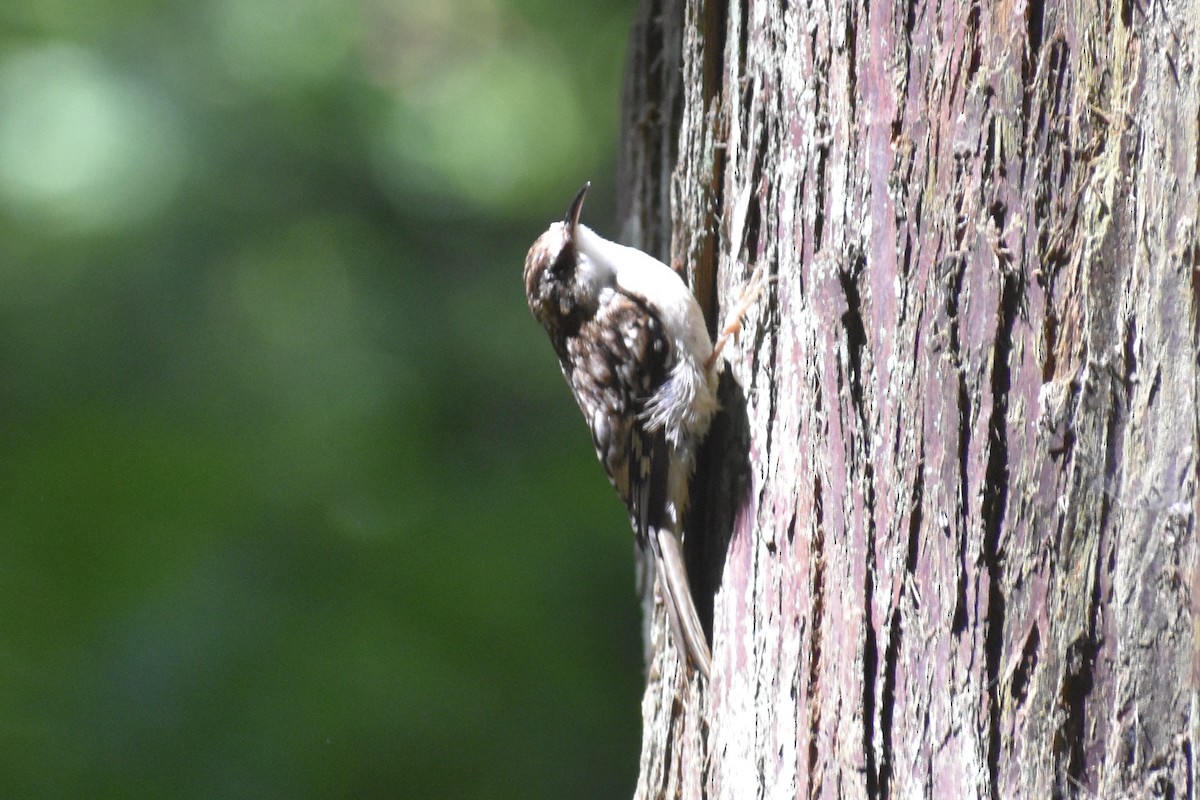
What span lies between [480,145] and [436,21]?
0.70 meters

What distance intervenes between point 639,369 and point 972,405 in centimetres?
117

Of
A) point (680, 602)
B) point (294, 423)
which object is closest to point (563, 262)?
point (680, 602)

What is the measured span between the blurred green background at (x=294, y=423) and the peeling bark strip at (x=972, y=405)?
4.63ft

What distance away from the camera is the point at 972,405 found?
4.86 feet

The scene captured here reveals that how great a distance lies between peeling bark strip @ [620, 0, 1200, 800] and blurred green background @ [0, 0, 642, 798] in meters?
1.41

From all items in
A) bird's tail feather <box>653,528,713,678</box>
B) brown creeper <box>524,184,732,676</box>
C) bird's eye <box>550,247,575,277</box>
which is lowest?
bird's tail feather <box>653,528,713,678</box>

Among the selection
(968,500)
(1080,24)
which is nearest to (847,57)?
(1080,24)

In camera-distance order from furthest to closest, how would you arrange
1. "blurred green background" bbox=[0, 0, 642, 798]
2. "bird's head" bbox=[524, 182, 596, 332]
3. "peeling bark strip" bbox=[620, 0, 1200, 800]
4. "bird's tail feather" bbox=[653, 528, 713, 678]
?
"blurred green background" bbox=[0, 0, 642, 798] < "bird's head" bbox=[524, 182, 596, 332] < "bird's tail feather" bbox=[653, 528, 713, 678] < "peeling bark strip" bbox=[620, 0, 1200, 800]

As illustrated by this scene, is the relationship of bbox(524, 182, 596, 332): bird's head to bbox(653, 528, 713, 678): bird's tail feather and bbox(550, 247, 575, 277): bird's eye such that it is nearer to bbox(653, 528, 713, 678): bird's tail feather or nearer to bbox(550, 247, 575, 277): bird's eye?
bbox(550, 247, 575, 277): bird's eye

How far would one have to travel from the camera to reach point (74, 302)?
3.25m

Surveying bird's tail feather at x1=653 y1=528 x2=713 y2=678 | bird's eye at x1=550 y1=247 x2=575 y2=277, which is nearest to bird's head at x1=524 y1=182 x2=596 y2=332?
bird's eye at x1=550 y1=247 x2=575 y2=277

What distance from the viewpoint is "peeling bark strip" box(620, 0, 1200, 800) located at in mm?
1341

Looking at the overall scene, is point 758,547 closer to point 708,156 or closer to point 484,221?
point 708,156

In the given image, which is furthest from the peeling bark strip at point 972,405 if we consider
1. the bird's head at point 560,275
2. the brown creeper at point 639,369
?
the bird's head at point 560,275
